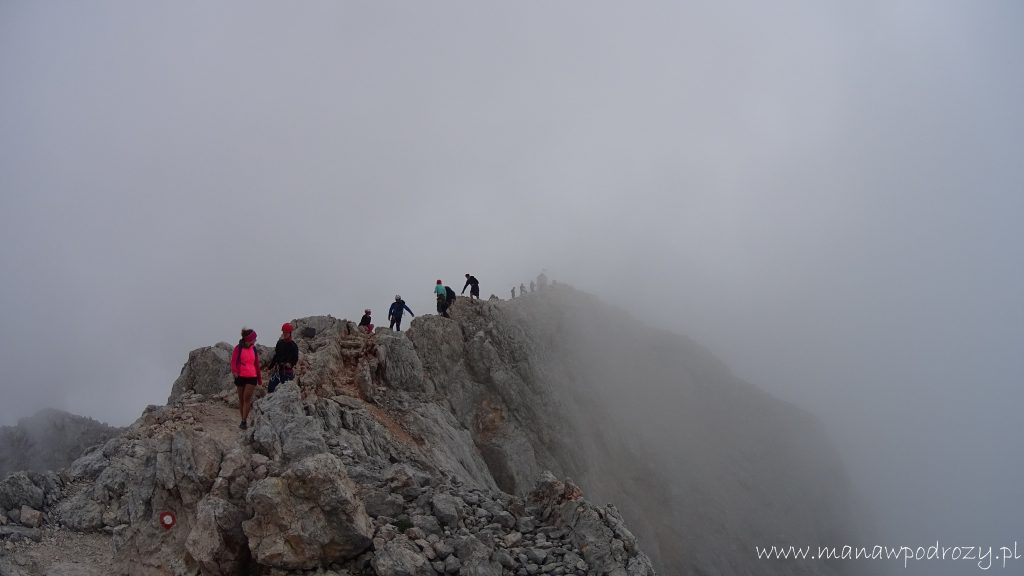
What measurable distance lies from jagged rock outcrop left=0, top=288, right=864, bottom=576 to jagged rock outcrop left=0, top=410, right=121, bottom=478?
47.4 m

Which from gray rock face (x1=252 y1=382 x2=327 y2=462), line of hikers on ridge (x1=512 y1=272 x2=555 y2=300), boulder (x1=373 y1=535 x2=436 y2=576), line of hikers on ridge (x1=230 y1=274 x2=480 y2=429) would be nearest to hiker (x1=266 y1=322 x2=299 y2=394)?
line of hikers on ridge (x1=230 y1=274 x2=480 y2=429)

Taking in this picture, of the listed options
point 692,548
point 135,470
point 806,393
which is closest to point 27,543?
point 135,470

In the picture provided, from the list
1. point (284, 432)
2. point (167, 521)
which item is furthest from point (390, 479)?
point (167, 521)

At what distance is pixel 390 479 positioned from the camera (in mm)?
15719

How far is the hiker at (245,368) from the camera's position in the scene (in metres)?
17.7

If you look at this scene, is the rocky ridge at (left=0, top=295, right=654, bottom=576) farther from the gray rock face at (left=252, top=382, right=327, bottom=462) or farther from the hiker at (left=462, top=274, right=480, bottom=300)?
the hiker at (left=462, top=274, right=480, bottom=300)

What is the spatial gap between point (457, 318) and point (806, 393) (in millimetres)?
168587

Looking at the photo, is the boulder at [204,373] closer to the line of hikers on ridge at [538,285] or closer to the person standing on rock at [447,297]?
the person standing on rock at [447,297]

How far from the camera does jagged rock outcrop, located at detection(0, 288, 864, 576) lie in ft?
42.4

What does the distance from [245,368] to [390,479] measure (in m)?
6.23

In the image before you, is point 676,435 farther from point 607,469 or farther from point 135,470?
point 135,470

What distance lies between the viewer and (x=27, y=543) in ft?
43.6

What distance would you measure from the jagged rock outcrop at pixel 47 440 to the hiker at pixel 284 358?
170 feet

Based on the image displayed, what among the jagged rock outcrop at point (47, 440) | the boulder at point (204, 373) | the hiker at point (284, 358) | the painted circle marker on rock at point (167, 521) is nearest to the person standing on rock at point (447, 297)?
the boulder at point (204, 373)
